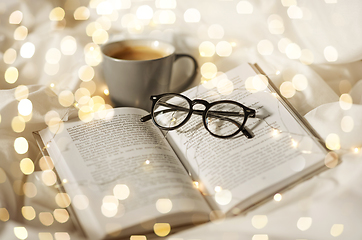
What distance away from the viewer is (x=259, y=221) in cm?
48

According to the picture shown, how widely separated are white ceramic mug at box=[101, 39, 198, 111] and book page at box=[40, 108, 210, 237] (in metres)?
0.12

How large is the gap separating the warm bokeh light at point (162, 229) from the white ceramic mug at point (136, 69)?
0.36 m

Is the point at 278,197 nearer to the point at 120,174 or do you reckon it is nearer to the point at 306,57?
the point at 120,174

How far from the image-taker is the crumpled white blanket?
0.47 meters

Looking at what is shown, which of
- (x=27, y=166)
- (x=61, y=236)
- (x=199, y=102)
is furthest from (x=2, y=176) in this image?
(x=199, y=102)

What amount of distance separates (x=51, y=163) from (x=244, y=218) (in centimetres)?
37

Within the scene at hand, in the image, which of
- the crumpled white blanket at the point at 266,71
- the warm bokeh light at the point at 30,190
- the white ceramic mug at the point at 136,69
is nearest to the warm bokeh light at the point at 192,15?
the crumpled white blanket at the point at 266,71

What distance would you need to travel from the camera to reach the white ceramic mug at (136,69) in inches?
27.4

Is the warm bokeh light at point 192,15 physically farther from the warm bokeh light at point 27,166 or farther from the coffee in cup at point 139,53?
the warm bokeh light at point 27,166

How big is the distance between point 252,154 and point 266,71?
0.32 m

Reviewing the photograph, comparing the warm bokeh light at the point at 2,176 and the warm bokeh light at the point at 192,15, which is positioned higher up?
the warm bokeh light at the point at 192,15

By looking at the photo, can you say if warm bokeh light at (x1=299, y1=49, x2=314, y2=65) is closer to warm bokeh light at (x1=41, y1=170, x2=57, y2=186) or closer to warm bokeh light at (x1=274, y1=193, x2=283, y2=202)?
warm bokeh light at (x1=274, y1=193, x2=283, y2=202)

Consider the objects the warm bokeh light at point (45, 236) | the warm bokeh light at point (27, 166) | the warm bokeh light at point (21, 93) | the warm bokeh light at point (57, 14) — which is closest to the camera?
the warm bokeh light at point (45, 236)

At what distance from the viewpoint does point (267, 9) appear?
78 cm
